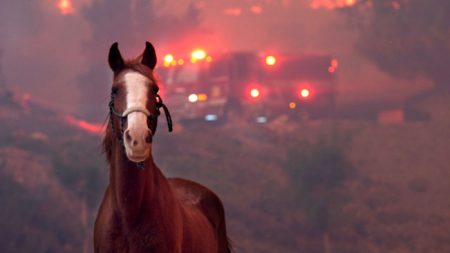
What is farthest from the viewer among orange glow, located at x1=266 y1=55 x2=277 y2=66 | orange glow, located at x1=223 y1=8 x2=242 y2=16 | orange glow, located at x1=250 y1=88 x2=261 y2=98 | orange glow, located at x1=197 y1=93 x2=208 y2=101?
orange glow, located at x1=223 y1=8 x2=242 y2=16

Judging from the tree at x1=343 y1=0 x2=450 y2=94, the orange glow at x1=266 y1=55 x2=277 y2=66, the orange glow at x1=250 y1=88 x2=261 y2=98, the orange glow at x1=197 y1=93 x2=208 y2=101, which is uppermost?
the tree at x1=343 y1=0 x2=450 y2=94

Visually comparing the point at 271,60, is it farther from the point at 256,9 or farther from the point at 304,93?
the point at 256,9

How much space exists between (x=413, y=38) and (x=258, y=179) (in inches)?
567

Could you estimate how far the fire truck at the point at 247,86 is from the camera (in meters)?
25.1

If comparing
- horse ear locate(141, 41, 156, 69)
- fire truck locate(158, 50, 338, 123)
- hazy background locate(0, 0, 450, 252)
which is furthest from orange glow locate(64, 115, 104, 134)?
horse ear locate(141, 41, 156, 69)

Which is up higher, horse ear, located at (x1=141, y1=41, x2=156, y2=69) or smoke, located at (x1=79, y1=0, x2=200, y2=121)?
smoke, located at (x1=79, y1=0, x2=200, y2=121)

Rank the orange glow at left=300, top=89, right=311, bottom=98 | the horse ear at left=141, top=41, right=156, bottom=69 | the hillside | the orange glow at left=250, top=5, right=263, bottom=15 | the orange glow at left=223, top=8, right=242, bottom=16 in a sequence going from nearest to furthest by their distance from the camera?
the horse ear at left=141, top=41, right=156, bottom=69 < the hillside < the orange glow at left=300, top=89, right=311, bottom=98 < the orange glow at left=223, top=8, right=242, bottom=16 < the orange glow at left=250, top=5, right=263, bottom=15

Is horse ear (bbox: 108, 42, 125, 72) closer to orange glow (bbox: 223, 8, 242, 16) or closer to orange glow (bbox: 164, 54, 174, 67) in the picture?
orange glow (bbox: 164, 54, 174, 67)

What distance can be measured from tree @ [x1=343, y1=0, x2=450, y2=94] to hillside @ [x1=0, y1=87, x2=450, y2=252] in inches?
177

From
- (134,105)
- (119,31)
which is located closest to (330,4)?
(119,31)

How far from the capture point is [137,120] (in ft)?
14.6

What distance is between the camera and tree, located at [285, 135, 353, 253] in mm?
27609

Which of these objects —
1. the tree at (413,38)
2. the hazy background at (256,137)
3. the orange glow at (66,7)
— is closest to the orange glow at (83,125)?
the hazy background at (256,137)

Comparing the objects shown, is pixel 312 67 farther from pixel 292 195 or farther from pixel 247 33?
pixel 247 33
